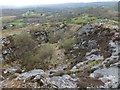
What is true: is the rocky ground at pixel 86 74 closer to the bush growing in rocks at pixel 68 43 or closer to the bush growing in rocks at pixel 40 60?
the bush growing in rocks at pixel 68 43

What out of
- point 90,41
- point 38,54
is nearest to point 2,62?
point 38,54

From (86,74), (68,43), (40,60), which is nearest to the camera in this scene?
(86,74)

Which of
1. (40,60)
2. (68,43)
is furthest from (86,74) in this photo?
(68,43)

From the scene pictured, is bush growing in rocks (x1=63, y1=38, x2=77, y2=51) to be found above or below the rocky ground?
below

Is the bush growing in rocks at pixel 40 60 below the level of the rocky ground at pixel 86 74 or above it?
below

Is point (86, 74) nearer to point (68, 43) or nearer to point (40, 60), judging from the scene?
point (40, 60)

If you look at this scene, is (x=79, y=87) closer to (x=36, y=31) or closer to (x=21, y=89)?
(x=21, y=89)

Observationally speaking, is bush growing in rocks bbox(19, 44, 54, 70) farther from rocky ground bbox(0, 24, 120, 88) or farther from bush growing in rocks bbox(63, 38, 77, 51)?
bush growing in rocks bbox(63, 38, 77, 51)

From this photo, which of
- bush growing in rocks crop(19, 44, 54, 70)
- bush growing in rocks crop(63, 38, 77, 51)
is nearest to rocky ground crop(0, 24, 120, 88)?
bush growing in rocks crop(63, 38, 77, 51)

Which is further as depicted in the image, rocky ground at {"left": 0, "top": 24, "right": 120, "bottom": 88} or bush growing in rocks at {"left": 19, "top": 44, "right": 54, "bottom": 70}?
bush growing in rocks at {"left": 19, "top": 44, "right": 54, "bottom": 70}

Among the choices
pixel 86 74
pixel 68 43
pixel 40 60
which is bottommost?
pixel 40 60

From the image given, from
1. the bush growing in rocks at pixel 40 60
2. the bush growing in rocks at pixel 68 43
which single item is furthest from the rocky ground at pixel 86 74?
the bush growing in rocks at pixel 40 60

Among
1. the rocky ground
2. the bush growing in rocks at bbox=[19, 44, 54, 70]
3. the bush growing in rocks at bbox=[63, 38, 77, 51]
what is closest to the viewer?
the rocky ground

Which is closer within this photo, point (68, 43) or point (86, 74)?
point (86, 74)
